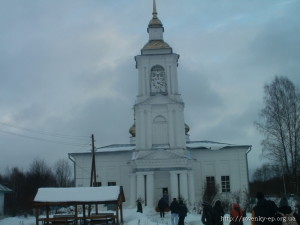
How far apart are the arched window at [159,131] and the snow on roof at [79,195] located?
17704 millimetres

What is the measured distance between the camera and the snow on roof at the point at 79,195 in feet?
66.6

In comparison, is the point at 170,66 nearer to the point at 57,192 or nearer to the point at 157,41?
the point at 157,41

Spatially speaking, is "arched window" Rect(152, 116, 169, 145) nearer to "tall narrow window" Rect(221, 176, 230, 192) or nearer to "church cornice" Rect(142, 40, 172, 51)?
"church cornice" Rect(142, 40, 172, 51)

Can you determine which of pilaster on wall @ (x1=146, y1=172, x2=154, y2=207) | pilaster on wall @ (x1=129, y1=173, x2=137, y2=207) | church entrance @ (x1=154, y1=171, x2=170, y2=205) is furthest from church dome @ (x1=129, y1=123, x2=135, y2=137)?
pilaster on wall @ (x1=146, y1=172, x2=154, y2=207)

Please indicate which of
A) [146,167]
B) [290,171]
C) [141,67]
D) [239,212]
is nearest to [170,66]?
[141,67]

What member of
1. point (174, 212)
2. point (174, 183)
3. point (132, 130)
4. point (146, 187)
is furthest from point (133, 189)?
point (174, 212)

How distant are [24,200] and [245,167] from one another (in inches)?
1066

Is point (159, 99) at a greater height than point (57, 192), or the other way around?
point (159, 99)

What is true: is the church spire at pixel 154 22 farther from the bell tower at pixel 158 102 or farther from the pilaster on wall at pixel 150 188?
the pilaster on wall at pixel 150 188

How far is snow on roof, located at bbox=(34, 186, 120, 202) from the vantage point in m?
20.3

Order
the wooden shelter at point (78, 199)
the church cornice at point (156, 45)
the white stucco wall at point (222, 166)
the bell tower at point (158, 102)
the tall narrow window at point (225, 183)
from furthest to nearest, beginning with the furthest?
the white stucco wall at point (222, 166)
the tall narrow window at point (225, 183)
the church cornice at point (156, 45)
the bell tower at point (158, 102)
the wooden shelter at point (78, 199)

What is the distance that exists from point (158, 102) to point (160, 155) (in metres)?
5.68

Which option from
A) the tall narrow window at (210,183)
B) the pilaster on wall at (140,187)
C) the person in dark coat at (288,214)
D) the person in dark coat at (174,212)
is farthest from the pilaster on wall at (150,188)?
the person in dark coat at (288,214)

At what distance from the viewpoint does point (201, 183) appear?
4112 cm
